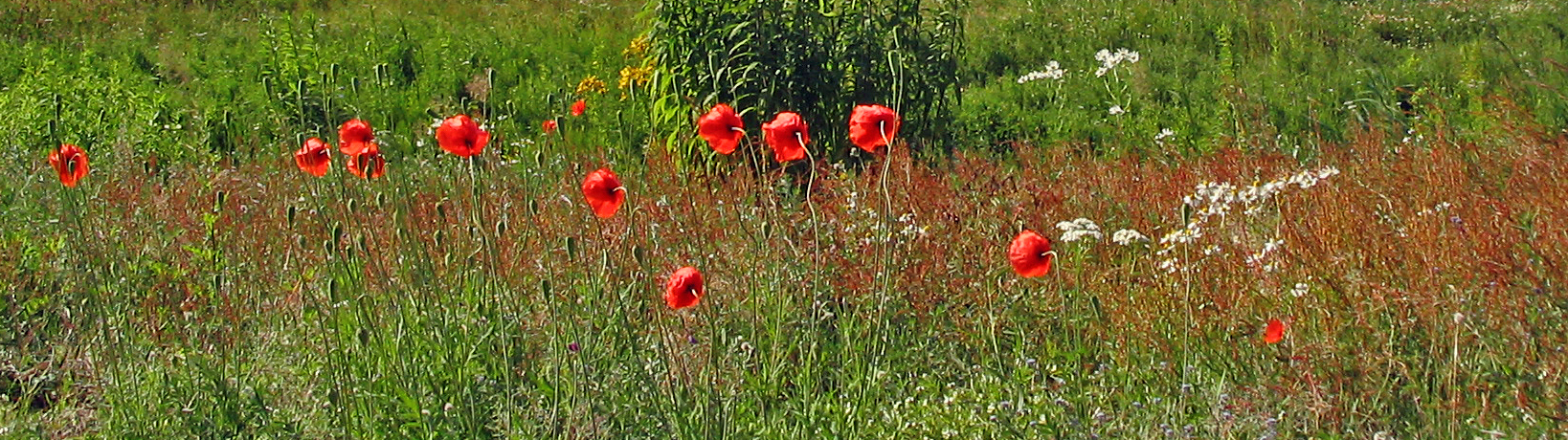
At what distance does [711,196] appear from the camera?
5199 mm

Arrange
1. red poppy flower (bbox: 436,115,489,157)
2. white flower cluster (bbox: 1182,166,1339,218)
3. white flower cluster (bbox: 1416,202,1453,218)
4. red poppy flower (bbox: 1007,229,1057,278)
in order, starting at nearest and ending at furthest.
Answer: red poppy flower (bbox: 1007,229,1057,278)
red poppy flower (bbox: 436,115,489,157)
white flower cluster (bbox: 1416,202,1453,218)
white flower cluster (bbox: 1182,166,1339,218)

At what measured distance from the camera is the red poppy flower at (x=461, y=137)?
9.36 ft

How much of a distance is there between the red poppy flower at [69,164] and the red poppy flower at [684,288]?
47.5 inches

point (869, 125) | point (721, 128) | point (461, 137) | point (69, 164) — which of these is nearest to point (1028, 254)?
point (869, 125)

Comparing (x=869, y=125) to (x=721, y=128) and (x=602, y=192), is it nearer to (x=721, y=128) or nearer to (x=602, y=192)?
(x=721, y=128)

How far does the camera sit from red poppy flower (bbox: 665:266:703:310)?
2.39 meters

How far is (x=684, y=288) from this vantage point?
241 cm

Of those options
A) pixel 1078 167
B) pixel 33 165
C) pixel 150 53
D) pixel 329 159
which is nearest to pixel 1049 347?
pixel 329 159

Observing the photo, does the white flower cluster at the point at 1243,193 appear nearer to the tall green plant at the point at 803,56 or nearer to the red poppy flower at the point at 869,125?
the red poppy flower at the point at 869,125

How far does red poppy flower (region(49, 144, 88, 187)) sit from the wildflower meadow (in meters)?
0.02


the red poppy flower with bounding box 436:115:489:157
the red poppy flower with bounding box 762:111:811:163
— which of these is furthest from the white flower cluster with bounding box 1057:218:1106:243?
the red poppy flower with bounding box 436:115:489:157

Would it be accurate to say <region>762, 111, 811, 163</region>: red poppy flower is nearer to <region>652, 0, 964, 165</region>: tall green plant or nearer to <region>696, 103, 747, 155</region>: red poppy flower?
<region>696, 103, 747, 155</region>: red poppy flower

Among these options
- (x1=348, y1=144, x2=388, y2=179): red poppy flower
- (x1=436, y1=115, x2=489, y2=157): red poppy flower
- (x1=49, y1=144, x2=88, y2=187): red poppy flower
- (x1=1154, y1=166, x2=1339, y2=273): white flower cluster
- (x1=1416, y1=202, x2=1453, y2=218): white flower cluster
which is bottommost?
(x1=1154, y1=166, x2=1339, y2=273): white flower cluster

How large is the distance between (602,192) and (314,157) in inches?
27.4
